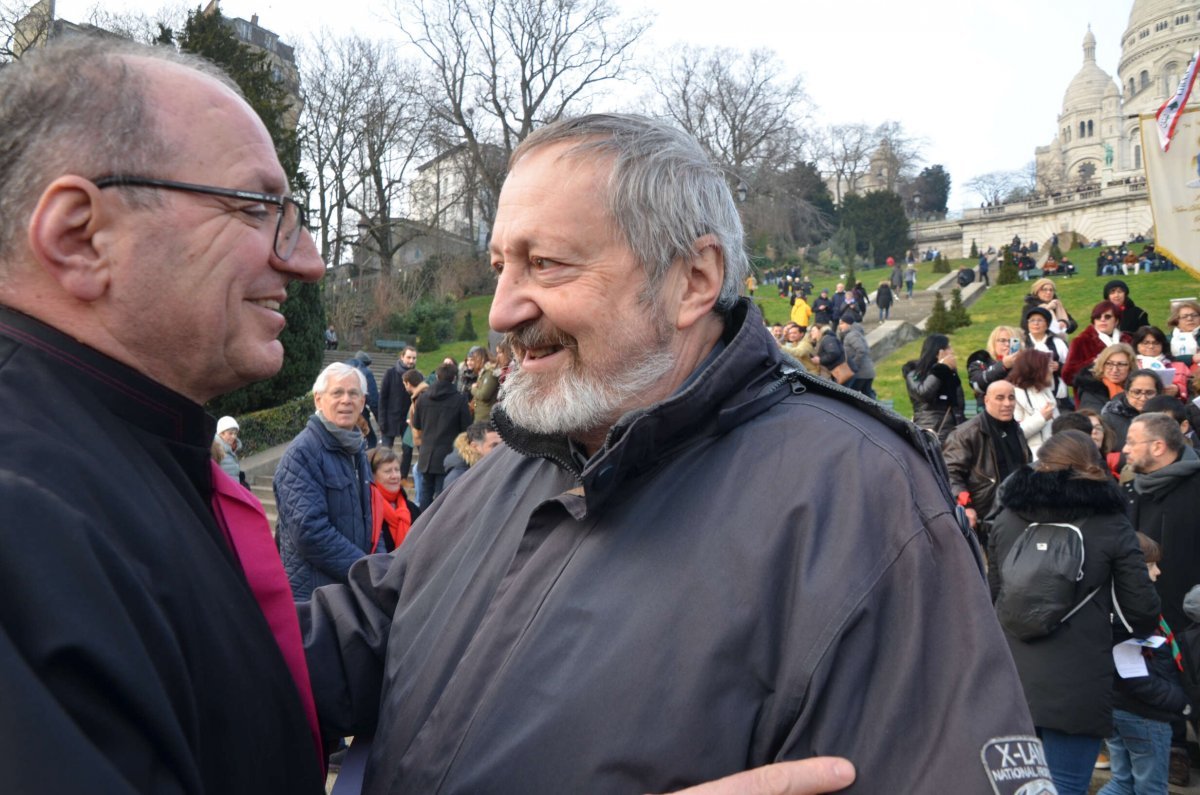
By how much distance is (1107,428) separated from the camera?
6.96 meters

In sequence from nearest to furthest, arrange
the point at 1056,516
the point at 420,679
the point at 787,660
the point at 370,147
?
the point at 787,660
the point at 420,679
the point at 1056,516
the point at 370,147

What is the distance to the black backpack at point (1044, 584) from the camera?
443 cm

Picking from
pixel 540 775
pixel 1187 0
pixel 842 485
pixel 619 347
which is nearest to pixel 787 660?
pixel 842 485

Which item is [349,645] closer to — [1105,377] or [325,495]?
[325,495]

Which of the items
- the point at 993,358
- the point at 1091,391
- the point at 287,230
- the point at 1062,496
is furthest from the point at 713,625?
the point at 993,358

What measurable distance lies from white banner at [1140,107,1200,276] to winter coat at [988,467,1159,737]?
8.00m

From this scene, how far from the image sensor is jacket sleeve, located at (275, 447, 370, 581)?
5.64 m

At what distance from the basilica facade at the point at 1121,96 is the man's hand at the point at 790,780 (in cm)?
8257

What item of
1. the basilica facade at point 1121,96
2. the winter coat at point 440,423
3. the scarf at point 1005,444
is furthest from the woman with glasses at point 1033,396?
the basilica facade at point 1121,96

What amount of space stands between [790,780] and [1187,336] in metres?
11.2

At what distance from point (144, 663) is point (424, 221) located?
4495 centimetres

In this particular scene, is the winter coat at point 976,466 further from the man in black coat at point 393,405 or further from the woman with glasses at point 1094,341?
the man in black coat at point 393,405

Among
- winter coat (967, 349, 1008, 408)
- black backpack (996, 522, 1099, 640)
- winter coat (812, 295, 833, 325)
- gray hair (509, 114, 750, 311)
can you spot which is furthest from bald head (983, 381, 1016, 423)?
winter coat (812, 295, 833, 325)

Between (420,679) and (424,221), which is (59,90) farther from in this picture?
(424,221)
